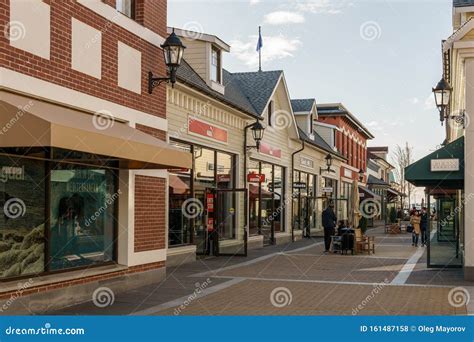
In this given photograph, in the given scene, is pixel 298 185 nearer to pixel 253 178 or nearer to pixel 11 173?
pixel 253 178

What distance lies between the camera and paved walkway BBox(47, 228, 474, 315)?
10172 millimetres

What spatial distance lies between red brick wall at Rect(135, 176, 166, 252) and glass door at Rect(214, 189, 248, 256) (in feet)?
20.8

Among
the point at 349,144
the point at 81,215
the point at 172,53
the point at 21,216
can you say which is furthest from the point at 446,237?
the point at 21,216

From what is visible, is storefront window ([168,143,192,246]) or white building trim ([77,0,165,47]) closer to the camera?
white building trim ([77,0,165,47])

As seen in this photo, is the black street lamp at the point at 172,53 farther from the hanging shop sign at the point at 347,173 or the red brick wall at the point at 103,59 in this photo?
the hanging shop sign at the point at 347,173

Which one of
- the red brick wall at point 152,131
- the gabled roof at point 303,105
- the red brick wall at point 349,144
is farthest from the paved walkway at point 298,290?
the red brick wall at point 349,144

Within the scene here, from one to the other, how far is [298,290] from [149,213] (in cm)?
332

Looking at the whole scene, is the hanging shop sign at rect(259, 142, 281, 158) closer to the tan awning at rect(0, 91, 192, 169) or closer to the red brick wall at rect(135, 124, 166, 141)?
the red brick wall at rect(135, 124, 166, 141)

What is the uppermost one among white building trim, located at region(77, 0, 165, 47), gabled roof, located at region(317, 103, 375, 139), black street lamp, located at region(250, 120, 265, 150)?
gabled roof, located at region(317, 103, 375, 139)

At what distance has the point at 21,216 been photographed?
9516mm

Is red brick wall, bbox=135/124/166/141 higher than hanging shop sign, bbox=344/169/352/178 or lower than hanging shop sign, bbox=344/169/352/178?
lower

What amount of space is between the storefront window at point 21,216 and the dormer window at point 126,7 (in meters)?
3.93

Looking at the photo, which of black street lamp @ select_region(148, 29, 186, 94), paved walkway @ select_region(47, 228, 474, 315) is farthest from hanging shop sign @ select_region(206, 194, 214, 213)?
Result: black street lamp @ select_region(148, 29, 186, 94)

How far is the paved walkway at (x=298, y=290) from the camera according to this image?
10172 mm
